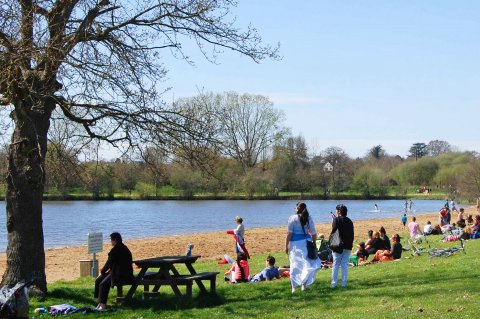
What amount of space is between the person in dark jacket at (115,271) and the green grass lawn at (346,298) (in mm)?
358

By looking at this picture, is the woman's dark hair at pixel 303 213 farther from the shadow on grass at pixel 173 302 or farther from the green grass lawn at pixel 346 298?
the shadow on grass at pixel 173 302

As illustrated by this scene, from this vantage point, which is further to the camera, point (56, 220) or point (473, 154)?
point (473, 154)

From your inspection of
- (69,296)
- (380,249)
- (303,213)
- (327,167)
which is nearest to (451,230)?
(380,249)

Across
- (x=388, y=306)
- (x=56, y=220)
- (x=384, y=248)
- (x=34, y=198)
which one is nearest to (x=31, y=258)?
(x=34, y=198)

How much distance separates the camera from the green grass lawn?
925cm

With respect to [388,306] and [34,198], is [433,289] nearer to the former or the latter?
[388,306]

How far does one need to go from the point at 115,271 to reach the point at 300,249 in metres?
3.22

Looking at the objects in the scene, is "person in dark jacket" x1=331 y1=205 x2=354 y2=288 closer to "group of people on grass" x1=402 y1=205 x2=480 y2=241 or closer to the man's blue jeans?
the man's blue jeans

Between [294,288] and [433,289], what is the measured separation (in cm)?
246

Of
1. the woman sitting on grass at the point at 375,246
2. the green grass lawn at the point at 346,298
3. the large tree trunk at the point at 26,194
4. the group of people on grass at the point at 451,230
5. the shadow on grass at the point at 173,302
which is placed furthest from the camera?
the group of people on grass at the point at 451,230

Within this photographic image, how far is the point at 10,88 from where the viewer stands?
1062 centimetres

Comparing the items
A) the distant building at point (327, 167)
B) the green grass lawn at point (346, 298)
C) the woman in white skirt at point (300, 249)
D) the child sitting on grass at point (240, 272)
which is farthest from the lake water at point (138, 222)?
the distant building at point (327, 167)

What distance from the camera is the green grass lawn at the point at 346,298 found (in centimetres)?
925

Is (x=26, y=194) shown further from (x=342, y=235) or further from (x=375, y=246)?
(x=375, y=246)
